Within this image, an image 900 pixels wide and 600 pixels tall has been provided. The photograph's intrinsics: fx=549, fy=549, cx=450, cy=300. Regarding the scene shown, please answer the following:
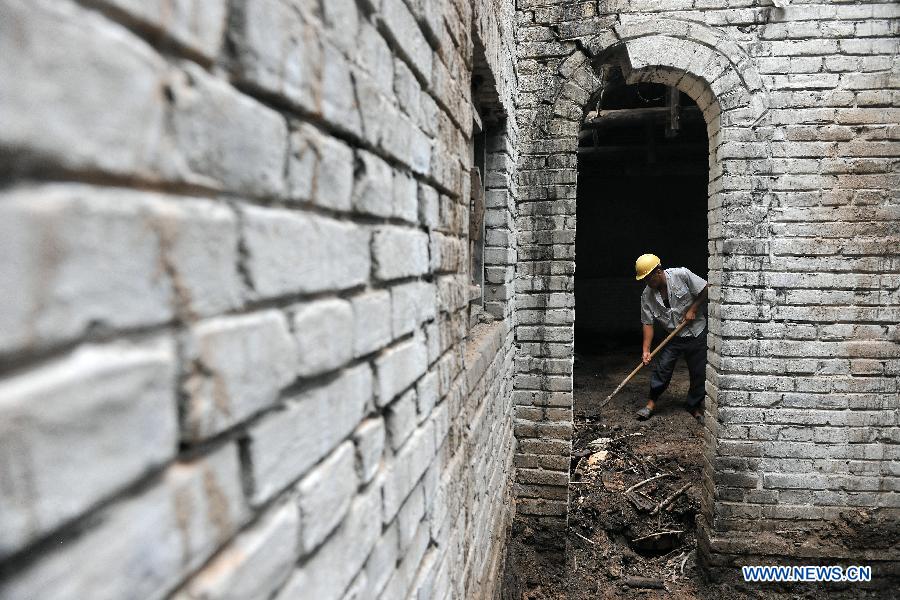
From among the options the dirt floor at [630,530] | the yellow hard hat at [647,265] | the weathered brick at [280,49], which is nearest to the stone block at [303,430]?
the weathered brick at [280,49]

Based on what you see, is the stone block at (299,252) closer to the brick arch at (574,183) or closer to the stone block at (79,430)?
the stone block at (79,430)

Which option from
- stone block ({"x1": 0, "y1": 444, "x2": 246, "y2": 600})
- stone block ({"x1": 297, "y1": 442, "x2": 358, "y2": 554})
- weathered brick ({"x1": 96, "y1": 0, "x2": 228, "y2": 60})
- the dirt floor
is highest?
weathered brick ({"x1": 96, "y1": 0, "x2": 228, "y2": 60})

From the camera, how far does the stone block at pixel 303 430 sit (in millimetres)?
646

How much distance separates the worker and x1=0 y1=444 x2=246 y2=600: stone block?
6018 mm

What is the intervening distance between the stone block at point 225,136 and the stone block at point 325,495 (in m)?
0.41

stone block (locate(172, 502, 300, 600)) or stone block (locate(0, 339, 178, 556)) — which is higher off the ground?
stone block (locate(0, 339, 178, 556))

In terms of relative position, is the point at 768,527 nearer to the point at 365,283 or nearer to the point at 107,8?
the point at 365,283

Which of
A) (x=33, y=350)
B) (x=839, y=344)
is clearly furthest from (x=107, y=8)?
(x=839, y=344)

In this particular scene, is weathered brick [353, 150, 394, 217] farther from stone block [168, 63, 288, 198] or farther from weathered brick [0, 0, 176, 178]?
weathered brick [0, 0, 176, 178]

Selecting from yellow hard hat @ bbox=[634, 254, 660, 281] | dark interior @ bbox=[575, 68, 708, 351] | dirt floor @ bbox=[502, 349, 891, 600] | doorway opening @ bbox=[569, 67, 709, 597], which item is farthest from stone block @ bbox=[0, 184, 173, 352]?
dark interior @ bbox=[575, 68, 708, 351]

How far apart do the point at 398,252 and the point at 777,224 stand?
3.53 m

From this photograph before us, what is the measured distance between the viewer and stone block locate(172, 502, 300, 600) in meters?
0.55

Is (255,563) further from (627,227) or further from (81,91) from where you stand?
(627,227)

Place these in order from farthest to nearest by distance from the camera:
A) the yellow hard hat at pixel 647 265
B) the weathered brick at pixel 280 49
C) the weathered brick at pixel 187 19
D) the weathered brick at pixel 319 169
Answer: the yellow hard hat at pixel 647 265 → the weathered brick at pixel 319 169 → the weathered brick at pixel 280 49 → the weathered brick at pixel 187 19
